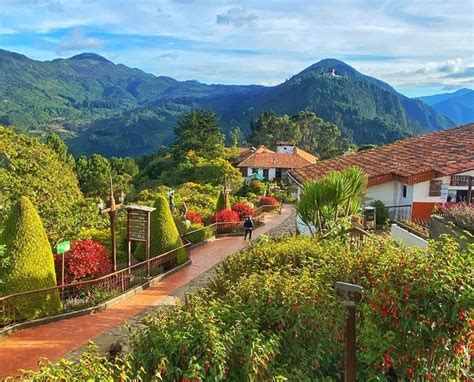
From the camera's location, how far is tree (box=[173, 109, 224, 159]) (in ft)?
198

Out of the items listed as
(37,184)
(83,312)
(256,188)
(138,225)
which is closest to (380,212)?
(138,225)

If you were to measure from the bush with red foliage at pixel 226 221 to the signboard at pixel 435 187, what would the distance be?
11.2 meters

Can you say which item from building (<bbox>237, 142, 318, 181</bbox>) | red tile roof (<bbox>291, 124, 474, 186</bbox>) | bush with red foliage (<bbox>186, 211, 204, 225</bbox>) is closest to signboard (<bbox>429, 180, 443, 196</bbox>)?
red tile roof (<bbox>291, 124, 474, 186</bbox>)

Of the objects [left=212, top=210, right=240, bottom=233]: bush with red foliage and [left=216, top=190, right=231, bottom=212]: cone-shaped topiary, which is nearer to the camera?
[left=212, top=210, right=240, bottom=233]: bush with red foliage

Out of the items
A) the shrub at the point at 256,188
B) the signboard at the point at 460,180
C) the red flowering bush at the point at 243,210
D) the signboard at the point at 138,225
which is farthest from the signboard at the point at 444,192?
the shrub at the point at 256,188

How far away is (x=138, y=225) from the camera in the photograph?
15008mm

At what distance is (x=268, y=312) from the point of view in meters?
5.88

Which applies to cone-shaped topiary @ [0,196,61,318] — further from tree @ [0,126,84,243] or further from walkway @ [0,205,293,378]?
tree @ [0,126,84,243]

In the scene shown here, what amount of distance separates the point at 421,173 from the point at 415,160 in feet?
5.80

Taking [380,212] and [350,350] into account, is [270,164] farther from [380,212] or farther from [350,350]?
[350,350]

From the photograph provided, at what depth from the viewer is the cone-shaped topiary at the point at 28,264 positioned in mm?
10969

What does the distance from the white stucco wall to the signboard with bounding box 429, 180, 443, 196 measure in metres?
3.36

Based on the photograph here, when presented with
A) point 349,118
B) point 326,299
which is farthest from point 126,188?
point 349,118

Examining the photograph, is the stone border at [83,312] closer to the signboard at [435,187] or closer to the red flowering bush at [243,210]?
the signboard at [435,187]
